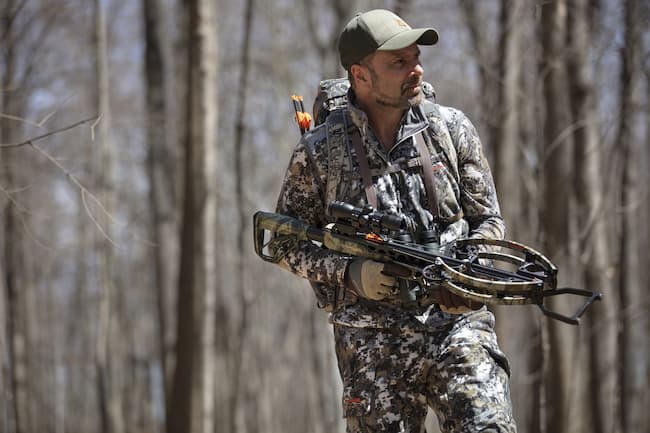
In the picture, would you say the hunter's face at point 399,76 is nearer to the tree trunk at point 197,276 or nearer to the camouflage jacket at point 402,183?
the camouflage jacket at point 402,183

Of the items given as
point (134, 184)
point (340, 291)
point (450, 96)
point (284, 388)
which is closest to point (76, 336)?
point (284, 388)

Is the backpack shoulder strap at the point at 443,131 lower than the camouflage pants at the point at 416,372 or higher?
higher

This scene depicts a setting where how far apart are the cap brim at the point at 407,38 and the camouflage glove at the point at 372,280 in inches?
36.5

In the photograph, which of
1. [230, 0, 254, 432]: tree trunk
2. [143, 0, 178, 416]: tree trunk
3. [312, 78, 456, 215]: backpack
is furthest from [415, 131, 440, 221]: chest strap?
[143, 0, 178, 416]: tree trunk

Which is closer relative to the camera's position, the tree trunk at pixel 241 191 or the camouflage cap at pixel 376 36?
the camouflage cap at pixel 376 36

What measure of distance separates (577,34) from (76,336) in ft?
107

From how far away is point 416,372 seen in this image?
382 centimetres

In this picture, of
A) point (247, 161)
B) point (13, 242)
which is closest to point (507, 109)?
point (13, 242)

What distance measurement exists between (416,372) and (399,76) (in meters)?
1.29

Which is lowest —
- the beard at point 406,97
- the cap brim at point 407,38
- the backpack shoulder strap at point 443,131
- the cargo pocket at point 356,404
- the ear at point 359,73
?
the cargo pocket at point 356,404

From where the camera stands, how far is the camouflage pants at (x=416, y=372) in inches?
145

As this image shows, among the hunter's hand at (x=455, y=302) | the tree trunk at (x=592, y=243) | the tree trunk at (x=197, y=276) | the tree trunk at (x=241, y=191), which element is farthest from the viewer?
the tree trunk at (x=241, y=191)

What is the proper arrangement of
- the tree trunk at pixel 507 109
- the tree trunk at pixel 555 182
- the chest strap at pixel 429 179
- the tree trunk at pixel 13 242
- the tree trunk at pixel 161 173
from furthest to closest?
the tree trunk at pixel 161 173, the tree trunk at pixel 13 242, the tree trunk at pixel 507 109, the tree trunk at pixel 555 182, the chest strap at pixel 429 179

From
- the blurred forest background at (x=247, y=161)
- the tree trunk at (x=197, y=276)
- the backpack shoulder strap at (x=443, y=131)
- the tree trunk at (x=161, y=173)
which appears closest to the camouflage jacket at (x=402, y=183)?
the backpack shoulder strap at (x=443, y=131)
